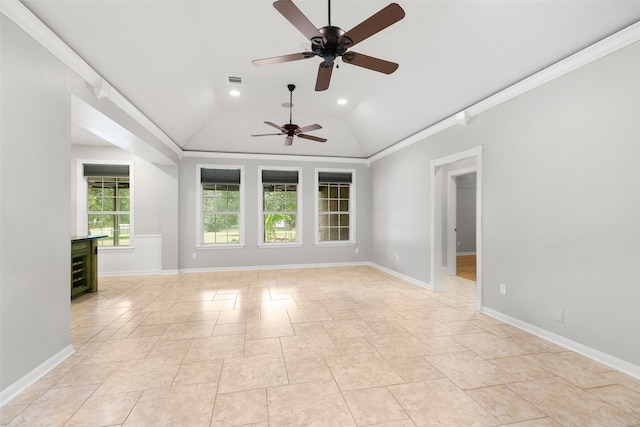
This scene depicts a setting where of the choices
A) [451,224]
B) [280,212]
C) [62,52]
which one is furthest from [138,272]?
[451,224]

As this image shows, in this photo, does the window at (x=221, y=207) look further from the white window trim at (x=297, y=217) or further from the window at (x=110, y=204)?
the window at (x=110, y=204)

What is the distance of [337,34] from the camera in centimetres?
214

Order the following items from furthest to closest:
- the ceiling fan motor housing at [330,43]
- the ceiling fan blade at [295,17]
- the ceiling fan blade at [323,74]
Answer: the ceiling fan blade at [323,74], the ceiling fan motor housing at [330,43], the ceiling fan blade at [295,17]

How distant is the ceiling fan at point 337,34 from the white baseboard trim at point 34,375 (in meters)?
2.98

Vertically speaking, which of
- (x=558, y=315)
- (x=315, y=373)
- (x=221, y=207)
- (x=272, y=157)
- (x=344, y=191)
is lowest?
(x=315, y=373)

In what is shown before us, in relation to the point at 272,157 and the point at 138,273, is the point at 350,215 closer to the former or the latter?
the point at 272,157

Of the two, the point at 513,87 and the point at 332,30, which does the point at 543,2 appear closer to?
the point at 513,87

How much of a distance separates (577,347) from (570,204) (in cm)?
133

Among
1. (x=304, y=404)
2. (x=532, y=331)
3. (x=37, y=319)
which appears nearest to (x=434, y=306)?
(x=532, y=331)

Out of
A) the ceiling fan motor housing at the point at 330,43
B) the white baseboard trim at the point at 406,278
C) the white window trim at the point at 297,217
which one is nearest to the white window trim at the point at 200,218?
the white window trim at the point at 297,217

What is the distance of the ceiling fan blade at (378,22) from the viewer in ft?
6.10

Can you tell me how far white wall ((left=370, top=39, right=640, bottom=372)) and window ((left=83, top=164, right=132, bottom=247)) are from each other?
6.78 metres

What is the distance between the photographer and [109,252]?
623cm

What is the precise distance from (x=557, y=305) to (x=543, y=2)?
274 cm
